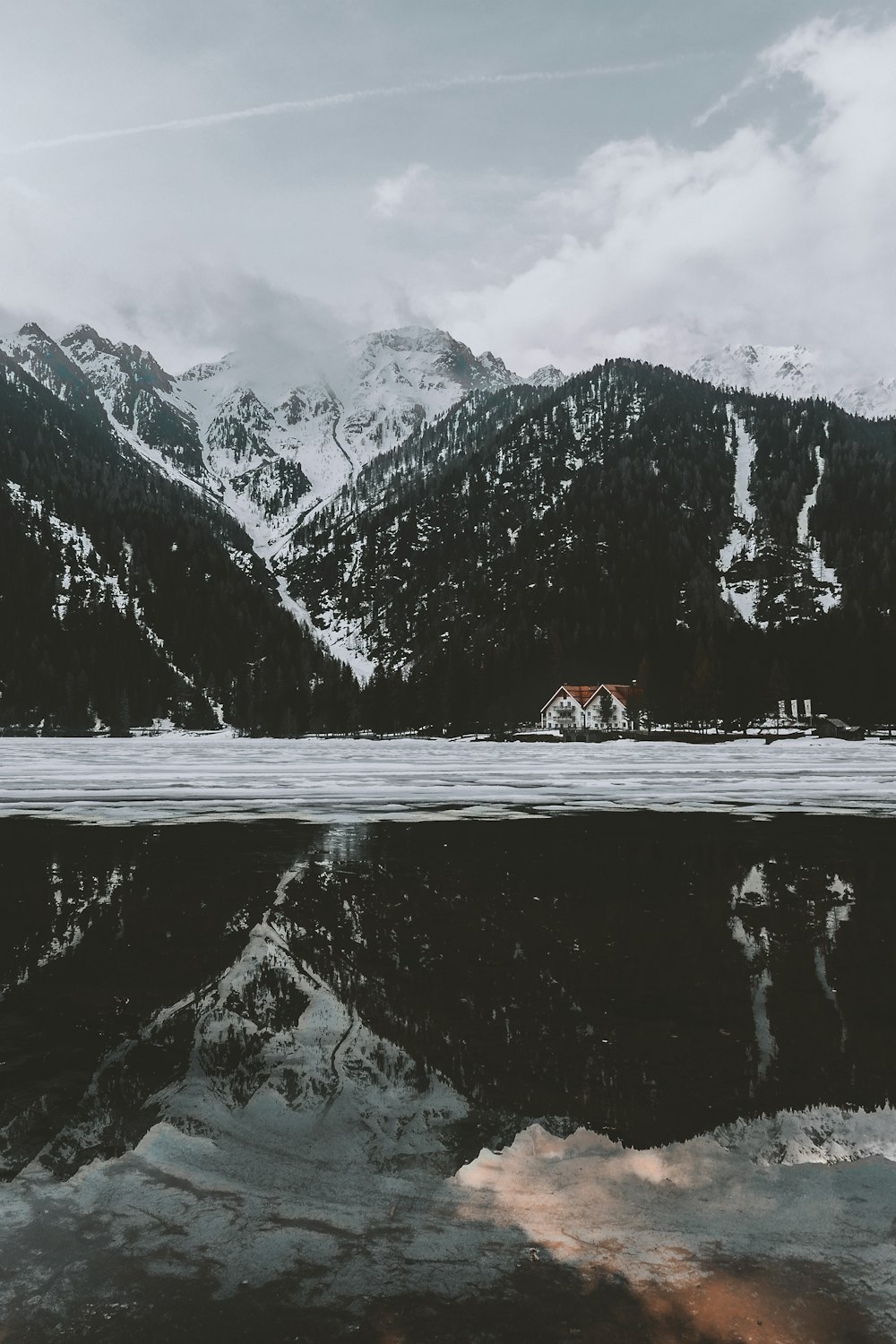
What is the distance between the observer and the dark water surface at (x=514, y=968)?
6172mm

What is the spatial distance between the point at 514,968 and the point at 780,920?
5.00m

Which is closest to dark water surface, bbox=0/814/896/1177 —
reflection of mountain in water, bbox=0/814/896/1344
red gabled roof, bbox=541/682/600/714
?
reflection of mountain in water, bbox=0/814/896/1344

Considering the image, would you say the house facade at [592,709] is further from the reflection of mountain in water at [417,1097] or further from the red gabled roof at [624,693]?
the reflection of mountain in water at [417,1097]

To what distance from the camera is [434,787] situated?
38656mm

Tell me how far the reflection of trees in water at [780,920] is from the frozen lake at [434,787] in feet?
38.8

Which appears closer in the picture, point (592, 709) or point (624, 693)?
point (624, 693)

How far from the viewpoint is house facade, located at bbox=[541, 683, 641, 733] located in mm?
134750

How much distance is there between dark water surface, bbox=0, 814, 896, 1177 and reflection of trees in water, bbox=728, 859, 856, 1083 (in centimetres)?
5

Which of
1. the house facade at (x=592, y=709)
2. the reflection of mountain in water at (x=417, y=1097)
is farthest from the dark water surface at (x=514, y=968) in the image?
the house facade at (x=592, y=709)

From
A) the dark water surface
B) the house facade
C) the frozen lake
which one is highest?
the house facade

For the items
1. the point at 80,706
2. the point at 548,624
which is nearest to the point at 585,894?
the point at 80,706

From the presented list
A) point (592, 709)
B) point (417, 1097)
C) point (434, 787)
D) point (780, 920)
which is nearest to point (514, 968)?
point (417, 1097)

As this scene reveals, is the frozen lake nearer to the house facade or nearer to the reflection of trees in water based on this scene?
the reflection of trees in water

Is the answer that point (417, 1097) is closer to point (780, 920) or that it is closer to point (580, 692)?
point (780, 920)
